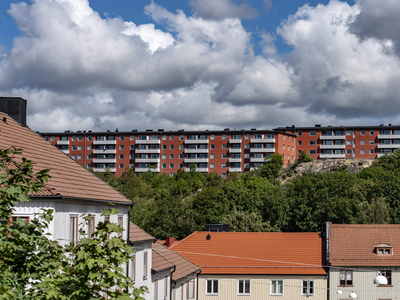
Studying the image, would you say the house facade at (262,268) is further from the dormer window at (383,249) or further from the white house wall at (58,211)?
the white house wall at (58,211)

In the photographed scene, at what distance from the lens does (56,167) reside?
19516 millimetres

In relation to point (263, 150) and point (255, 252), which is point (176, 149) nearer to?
point (263, 150)

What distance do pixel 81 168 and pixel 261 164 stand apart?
11043 centimetres

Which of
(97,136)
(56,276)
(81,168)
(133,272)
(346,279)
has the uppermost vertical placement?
(97,136)

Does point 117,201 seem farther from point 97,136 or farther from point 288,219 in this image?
point 97,136

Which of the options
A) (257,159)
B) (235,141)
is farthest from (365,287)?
(235,141)

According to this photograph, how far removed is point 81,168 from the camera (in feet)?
72.8

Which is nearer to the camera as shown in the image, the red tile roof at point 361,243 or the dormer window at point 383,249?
the red tile roof at point 361,243

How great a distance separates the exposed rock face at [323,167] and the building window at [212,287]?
6967cm

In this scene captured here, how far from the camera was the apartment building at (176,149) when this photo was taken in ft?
443

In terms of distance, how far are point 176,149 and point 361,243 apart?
95410 millimetres

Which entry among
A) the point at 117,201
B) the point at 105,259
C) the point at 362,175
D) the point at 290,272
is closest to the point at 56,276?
the point at 105,259

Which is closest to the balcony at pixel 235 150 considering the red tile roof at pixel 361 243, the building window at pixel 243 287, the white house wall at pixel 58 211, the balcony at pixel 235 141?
the balcony at pixel 235 141

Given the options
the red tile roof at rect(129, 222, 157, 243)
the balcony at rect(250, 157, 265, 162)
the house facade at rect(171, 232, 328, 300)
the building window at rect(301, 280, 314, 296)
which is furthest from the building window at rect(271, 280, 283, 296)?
the balcony at rect(250, 157, 265, 162)
